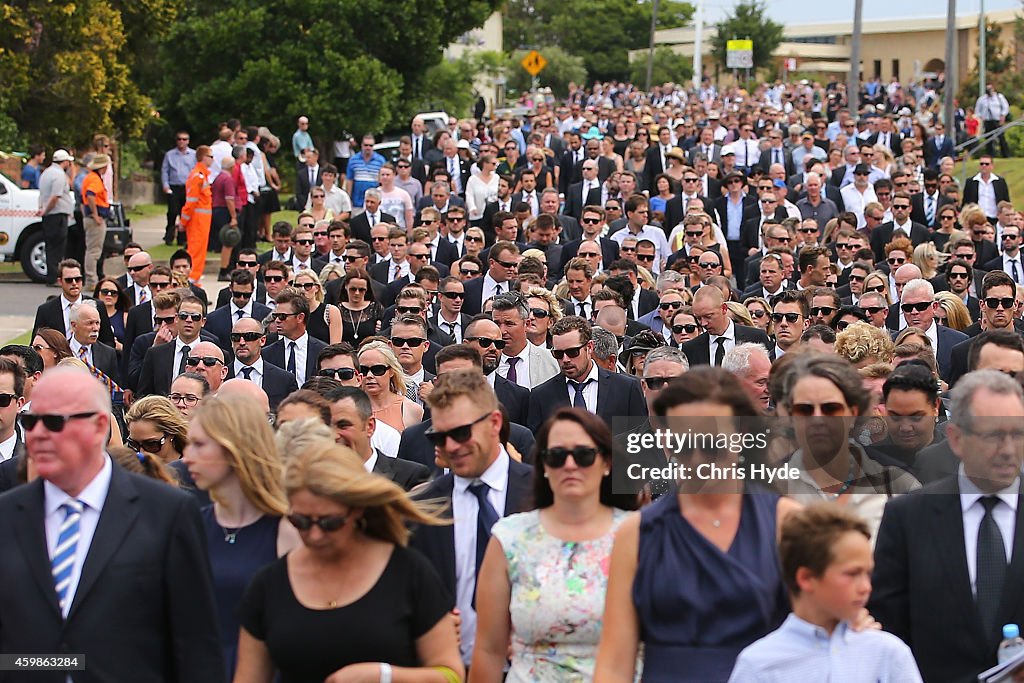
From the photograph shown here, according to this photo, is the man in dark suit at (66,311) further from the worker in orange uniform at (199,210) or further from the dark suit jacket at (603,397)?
the worker in orange uniform at (199,210)

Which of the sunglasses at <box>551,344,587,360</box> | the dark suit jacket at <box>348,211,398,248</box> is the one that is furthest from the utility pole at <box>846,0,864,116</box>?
the sunglasses at <box>551,344,587,360</box>

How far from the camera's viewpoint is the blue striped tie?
531cm

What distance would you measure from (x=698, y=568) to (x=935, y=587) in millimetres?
995

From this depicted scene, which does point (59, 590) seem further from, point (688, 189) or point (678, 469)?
point (688, 189)

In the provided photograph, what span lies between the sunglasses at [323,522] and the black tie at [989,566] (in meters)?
2.16

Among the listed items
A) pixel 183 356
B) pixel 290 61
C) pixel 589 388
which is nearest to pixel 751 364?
pixel 589 388

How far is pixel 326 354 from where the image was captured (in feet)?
35.4

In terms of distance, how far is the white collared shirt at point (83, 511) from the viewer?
17.6 ft

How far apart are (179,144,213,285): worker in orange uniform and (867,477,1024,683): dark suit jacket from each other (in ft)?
64.9

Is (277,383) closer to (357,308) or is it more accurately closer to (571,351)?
(571,351)

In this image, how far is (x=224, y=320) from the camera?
15203 millimetres

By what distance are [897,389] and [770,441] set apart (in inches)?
81.2

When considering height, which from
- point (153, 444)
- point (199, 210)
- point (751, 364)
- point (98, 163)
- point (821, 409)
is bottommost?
point (153, 444)

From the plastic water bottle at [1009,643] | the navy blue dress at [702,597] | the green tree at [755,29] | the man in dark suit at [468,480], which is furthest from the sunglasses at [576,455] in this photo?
the green tree at [755,29]
